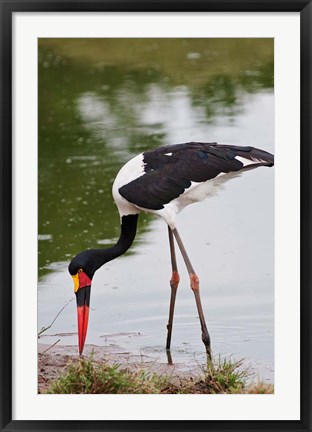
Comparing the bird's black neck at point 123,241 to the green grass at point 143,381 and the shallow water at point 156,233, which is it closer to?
the shallow water at point 156,233

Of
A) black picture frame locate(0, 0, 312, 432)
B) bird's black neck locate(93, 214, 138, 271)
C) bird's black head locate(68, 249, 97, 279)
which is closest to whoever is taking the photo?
black picture frame locate(0, 0, 312, 432)

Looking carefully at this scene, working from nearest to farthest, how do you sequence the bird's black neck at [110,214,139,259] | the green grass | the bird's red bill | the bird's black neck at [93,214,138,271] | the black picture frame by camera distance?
1. the black picture frame
2. the green grass
3. the bird's red bill
4. the bird's black neck at [93,214,138,271]
5. the bird's black neck at [110,214,139,259]

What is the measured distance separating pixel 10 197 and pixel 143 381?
4.28 feet

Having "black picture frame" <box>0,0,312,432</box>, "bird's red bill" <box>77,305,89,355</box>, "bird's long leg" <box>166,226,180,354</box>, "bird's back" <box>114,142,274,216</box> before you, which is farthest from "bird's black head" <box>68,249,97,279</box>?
"black picture frame" <box>0,0,312,432</box>

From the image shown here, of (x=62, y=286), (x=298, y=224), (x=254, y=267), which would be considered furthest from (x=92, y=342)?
(x=298, y=224)

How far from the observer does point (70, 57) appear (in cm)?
1271

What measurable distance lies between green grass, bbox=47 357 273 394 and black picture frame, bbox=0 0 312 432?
1.30ft

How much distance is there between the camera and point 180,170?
7562 millimetres

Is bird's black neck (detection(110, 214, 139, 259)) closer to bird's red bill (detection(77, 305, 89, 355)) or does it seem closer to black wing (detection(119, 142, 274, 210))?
black wing (detection(119, 142, 274, 210))

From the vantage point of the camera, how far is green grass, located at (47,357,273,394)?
6496 millimetres

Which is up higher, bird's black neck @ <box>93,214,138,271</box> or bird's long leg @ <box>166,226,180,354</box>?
bird's black neck @ <box>93,214,138,271</box>

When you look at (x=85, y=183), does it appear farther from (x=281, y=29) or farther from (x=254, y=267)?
(x=281, y=29)

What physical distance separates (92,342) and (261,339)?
114cm

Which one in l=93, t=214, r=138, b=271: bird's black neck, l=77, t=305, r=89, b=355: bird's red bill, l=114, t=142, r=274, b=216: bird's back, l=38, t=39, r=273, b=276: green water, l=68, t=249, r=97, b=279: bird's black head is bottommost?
l=77, t=305, r=89, b=355: bird's red bill
